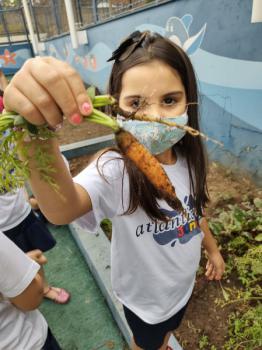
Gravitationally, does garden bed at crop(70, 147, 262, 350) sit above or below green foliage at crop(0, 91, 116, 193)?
below

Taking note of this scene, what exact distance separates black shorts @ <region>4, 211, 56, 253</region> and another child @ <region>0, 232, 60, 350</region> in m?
0.87

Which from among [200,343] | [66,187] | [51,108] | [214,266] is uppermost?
[51,108]

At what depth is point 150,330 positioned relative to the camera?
168 centimetres

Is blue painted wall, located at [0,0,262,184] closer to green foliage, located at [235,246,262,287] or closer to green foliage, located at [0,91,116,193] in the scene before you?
green foliage, located at [235,246,262,287]

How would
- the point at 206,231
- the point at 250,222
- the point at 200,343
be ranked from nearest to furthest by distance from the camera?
the point at 206,231 < the point at 200,343 < the point at 250,222

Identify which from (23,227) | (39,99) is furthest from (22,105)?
(23,227)

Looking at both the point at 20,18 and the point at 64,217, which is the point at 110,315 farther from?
the point at 20,18

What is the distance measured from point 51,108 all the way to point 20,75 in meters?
0.13

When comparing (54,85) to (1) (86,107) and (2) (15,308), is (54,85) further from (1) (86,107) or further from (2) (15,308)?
(2) (15,308)

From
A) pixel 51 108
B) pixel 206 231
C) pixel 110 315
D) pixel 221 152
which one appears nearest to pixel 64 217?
pixel 51 108

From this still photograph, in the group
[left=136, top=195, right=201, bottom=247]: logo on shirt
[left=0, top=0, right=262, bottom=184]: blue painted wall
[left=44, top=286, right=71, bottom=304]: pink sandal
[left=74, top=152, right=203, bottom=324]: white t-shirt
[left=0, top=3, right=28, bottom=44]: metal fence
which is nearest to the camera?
[left=74, top=152, right=203, bottom=324]: white t-shirt

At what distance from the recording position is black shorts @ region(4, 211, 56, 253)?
2357 mm

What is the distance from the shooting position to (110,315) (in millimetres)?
2611

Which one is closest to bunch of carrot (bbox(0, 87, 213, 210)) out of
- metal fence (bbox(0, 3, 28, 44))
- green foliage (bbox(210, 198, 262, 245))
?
green foliage (bbox(210, 198, 262, 245))
